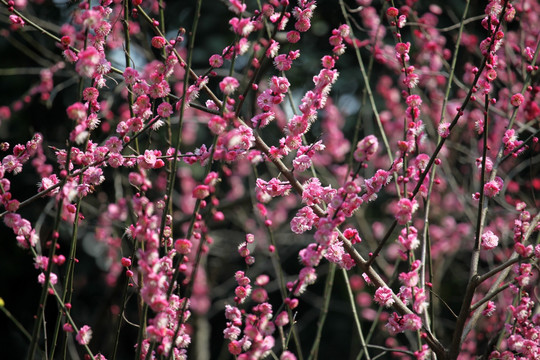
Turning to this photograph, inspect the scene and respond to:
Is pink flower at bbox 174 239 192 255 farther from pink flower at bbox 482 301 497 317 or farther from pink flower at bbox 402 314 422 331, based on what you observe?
pink flower at bbox 482 301 497 317

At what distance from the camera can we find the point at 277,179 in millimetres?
1685

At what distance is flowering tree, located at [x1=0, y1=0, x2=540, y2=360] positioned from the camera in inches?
55.5

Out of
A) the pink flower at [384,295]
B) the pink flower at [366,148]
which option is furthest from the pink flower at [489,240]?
the pink flower at [366,148]

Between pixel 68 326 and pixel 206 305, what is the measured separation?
389cm

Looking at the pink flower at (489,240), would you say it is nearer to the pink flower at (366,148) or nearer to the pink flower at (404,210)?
the pink flower at (404,210)

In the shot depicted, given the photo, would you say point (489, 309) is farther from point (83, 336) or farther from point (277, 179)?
point (83, 336)

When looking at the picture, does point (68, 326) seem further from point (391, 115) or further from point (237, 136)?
point (391, 115)

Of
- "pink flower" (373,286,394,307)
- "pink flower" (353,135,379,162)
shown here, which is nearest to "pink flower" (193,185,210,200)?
"pink flower" (353,135,379,162)

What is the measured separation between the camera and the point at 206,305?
523 cm

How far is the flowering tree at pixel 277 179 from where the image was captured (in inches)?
55.5

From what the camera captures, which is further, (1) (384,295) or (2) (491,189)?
(2) (491,189)

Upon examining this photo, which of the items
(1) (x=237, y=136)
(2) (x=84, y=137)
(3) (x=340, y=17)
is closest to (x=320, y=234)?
(1) (x=237, y=136)

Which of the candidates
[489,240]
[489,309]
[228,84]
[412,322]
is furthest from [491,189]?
[228,84]

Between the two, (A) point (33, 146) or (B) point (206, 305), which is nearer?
(A) point (33, 146)
